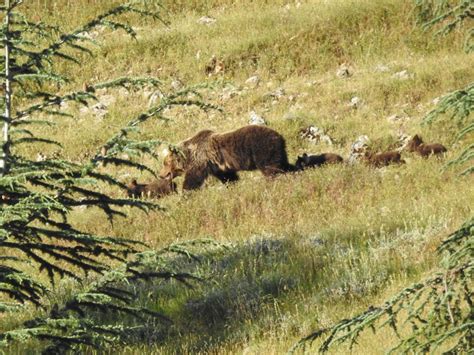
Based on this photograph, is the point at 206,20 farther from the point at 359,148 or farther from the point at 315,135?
the point at 359,148

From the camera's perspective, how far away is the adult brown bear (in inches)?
705

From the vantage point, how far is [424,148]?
1780 centimetres

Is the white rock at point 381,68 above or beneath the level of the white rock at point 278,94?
above

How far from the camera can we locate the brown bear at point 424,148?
17.5m

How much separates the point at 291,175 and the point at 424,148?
300cm

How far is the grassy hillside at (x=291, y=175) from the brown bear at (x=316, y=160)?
114 cm

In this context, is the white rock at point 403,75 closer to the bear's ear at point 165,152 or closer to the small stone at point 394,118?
the small stone at point 394,118

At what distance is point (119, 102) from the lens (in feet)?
83.9

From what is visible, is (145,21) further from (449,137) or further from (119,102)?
(449,137)

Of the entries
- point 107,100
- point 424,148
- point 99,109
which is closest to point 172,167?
point 424,148

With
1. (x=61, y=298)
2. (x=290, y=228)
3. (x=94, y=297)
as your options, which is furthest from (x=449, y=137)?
(x=94, y=297)

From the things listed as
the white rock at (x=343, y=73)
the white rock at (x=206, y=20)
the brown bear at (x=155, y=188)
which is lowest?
the brown bear at (x=155, y=188)

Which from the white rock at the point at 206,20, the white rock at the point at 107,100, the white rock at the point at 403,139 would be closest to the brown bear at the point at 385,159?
the white rock at the point at 403,139

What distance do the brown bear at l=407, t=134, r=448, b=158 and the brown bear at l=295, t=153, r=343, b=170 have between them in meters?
1.52
